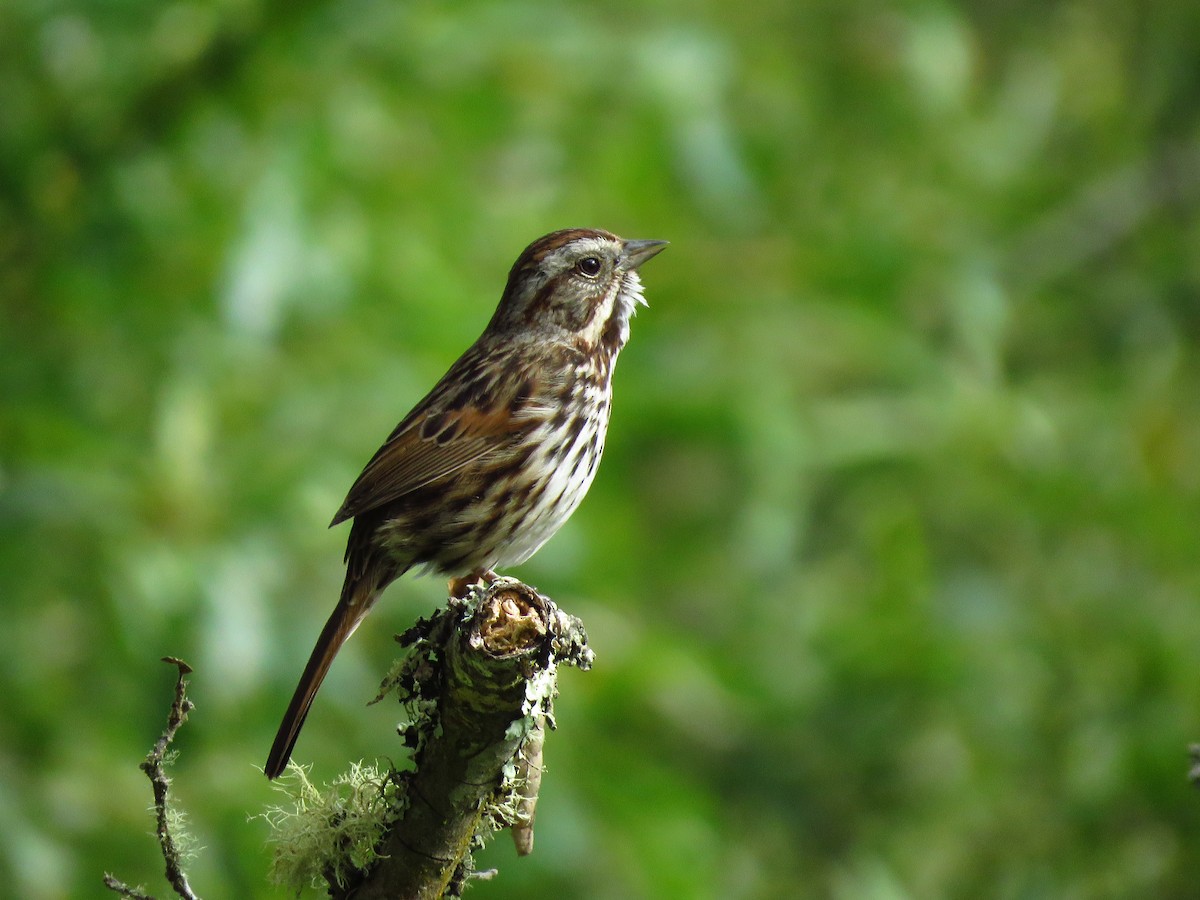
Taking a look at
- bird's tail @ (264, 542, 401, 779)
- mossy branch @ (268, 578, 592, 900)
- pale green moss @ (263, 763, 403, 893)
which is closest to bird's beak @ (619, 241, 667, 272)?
bird's tail @ (264, 542, 401, 779)

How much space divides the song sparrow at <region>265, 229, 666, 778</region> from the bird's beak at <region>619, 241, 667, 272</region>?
310 mm

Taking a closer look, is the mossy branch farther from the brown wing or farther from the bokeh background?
the bokeh background

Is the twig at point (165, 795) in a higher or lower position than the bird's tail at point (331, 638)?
lower

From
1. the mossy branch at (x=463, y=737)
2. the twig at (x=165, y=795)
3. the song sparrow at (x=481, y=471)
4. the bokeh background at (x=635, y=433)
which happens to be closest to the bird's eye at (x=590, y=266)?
the song sparrow at (x=481, y=471)

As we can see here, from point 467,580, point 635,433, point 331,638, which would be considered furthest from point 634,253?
point 635,433

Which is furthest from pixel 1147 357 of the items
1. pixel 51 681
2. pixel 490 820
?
pixel 490 820

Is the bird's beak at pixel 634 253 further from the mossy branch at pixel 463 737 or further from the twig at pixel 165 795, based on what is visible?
the twig at pixel 165 795

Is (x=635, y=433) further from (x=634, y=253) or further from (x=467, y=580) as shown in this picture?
(x=467, y=580)

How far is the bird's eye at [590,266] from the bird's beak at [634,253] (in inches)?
3.4

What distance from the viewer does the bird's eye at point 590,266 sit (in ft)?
15.9

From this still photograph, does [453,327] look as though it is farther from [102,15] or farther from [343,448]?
[102,15]

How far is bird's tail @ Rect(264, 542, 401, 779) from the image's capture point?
12.2 feet

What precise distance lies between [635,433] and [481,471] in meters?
2.96

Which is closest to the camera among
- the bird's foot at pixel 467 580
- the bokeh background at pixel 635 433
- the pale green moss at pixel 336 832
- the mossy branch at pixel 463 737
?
the mossy branch at pixel 463 737
